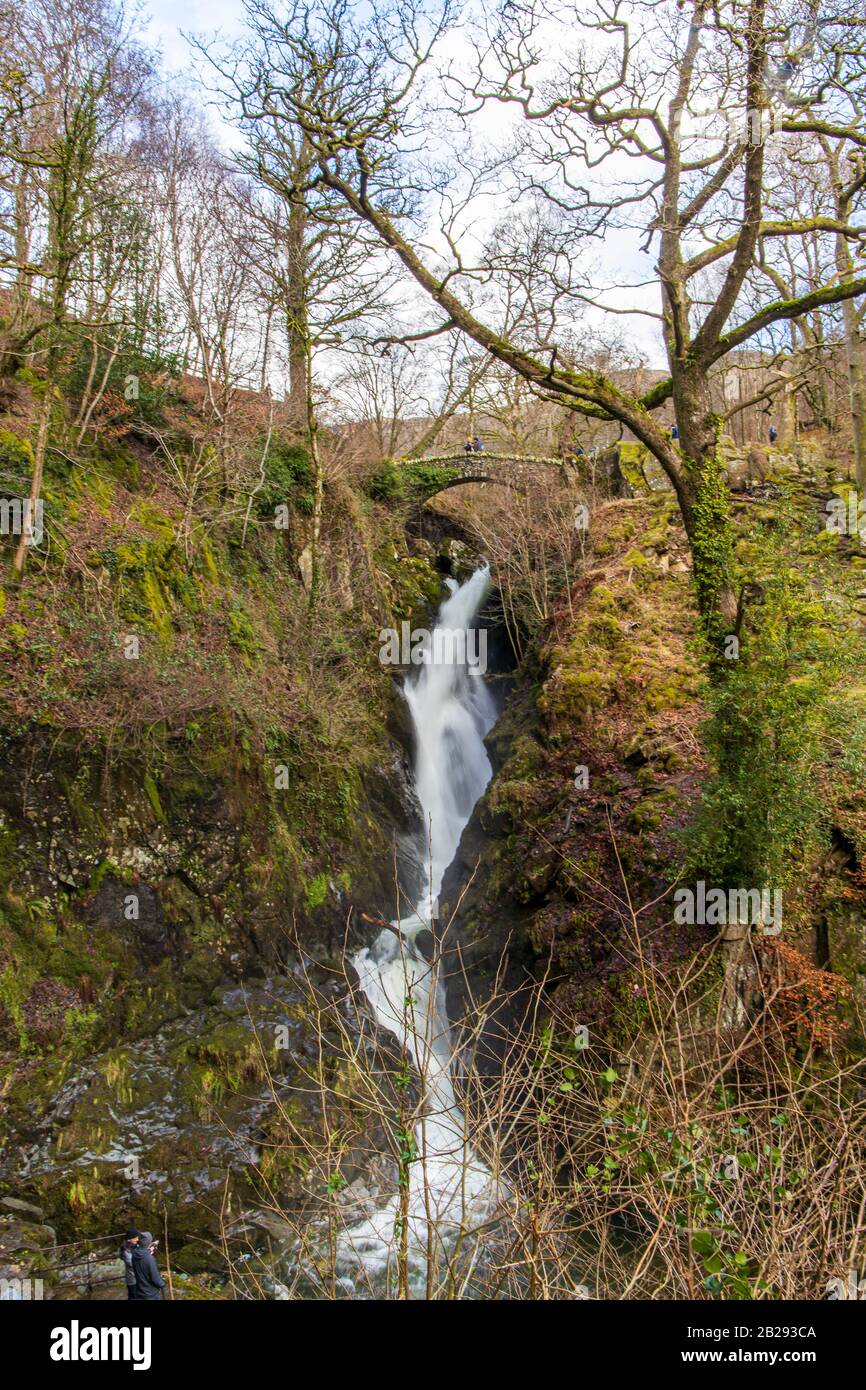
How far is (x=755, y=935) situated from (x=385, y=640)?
35.9 feet

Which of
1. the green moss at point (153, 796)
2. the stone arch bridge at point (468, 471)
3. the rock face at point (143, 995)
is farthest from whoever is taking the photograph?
the stone arch bridge at point (468, 471)

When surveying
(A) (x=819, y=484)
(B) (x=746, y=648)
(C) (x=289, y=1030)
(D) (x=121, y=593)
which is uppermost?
(A) (x=819, y=484)

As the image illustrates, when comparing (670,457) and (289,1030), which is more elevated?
(670,457)

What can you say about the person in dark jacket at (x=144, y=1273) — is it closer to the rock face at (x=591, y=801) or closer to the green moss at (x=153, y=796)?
the rock face at (x=591, y=801)

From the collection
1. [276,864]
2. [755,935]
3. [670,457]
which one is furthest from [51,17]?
[755,935]

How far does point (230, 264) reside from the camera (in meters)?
13.0

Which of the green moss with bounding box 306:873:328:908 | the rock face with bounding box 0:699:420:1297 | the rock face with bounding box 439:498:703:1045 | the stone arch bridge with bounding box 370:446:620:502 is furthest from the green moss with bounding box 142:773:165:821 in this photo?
the stone arch bridge with bounding box 370:446:620:502

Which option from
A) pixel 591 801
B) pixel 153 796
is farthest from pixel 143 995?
pixel 591 801

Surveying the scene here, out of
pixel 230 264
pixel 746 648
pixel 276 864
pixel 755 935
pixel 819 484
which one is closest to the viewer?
pixel 746 648

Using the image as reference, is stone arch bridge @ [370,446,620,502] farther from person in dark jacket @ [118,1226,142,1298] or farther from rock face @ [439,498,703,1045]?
person in dark jacket @ [118,1226,142,1298]

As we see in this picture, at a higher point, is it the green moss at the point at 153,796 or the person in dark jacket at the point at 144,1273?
the green moss at the point at 153,796

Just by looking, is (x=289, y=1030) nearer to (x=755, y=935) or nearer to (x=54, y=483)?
(x=755, y=935)

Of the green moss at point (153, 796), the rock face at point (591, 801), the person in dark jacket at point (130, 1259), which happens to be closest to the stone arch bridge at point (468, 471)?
the rock face at point (591, 801)

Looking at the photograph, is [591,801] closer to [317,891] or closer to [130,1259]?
[317,891]
